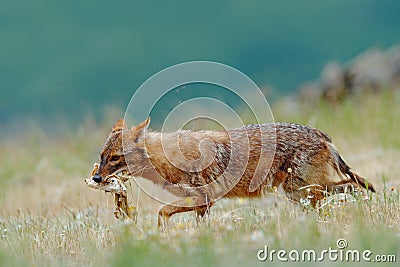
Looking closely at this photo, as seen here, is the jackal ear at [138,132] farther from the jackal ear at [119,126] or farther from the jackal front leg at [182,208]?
the jackal front leg at [182,208]

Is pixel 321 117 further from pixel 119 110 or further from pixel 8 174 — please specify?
pixel 8 174

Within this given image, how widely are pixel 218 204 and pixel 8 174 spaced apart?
24.0 ft

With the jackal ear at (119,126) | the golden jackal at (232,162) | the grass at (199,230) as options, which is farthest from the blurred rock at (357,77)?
the jackal ear at (119,126)

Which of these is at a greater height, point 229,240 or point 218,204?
point 218,204

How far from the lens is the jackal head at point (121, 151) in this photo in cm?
775

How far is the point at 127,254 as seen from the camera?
16.7 feet

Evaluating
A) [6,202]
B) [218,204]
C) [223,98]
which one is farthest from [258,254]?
[223,98]

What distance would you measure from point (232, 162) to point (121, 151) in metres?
1.28

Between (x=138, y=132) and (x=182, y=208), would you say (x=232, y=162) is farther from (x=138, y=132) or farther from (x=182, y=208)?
(x=138, y=132)

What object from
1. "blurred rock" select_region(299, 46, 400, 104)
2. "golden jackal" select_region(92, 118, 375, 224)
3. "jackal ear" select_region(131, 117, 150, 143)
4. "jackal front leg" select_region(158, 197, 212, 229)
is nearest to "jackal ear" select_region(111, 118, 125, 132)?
"golden jackal" select_region(92, 118, 375, 224)

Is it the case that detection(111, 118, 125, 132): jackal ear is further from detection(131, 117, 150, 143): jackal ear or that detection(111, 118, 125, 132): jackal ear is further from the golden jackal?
detection(131, 117, 150, 143): jackal ear

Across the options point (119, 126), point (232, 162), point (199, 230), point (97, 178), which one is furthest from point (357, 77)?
point (199, 230)

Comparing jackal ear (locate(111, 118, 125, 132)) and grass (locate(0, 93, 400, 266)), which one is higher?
jackal ear (locate(111, 118, 125, 132))

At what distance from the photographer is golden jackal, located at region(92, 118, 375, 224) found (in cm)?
798
